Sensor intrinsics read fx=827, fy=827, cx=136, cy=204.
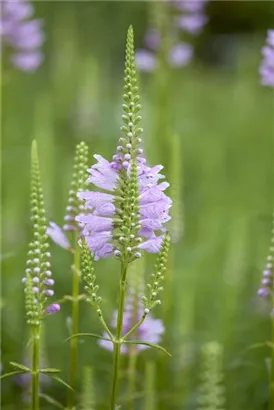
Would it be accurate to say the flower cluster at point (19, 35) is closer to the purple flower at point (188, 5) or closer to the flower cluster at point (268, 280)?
the purple flower at point (188, 5)

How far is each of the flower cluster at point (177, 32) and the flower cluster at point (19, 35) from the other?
584 millimetres

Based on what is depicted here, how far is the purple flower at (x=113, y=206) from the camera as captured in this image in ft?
6.03

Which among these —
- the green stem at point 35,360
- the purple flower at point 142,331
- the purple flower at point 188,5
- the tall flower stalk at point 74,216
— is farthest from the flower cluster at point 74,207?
the purple flower at point 188,5

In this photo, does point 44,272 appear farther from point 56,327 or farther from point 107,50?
point 107,50

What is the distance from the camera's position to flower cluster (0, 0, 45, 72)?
13.7ft

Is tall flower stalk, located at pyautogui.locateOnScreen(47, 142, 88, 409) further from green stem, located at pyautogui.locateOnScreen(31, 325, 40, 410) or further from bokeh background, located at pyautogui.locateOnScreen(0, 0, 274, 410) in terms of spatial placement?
bokeh background, located at pyautogui.locateOnScreen(0, 0, 274, 410)

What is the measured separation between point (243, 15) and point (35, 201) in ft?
45.3

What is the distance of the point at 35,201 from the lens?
1863mm

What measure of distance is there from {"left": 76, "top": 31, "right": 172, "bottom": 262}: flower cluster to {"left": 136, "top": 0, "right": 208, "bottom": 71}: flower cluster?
2.57 m

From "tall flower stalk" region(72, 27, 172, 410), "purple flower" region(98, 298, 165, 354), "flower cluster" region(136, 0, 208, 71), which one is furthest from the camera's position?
"flower cluster" region(136, 0, 208, 71)

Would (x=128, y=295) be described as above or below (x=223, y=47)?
below

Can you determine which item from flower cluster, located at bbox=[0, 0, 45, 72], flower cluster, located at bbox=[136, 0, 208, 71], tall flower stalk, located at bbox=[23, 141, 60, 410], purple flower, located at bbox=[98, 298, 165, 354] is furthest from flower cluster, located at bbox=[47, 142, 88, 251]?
flower cluster, located at bbox=[136, 0, 208, 71]

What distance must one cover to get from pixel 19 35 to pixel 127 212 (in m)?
2.69

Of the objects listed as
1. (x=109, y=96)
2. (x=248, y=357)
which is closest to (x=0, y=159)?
(x=248, y=357)
